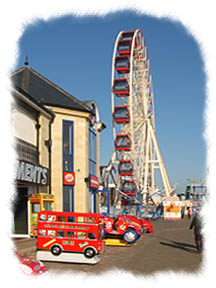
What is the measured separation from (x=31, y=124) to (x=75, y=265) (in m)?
7.04

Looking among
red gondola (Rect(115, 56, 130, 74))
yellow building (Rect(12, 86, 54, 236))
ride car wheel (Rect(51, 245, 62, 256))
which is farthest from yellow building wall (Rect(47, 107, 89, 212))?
red gondola (Rect(115, 56, 130, 74))

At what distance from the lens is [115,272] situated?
503cm

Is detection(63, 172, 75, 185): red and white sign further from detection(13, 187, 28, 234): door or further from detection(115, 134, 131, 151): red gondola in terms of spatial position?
detection(115, 134, 131, 151): red gondola

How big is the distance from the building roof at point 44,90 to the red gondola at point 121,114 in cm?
2941

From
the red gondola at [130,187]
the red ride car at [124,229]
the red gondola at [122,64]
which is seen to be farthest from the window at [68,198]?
the red gondola at [130,187]

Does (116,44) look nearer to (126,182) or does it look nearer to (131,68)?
(131,68)

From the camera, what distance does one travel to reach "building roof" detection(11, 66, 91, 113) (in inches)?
Answer: 710

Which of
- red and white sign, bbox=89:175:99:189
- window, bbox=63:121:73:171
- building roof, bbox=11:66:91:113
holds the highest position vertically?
building roof, bbox=11:66:91:113

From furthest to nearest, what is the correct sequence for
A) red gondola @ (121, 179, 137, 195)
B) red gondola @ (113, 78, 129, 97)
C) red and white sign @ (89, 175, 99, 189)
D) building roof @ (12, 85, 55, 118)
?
red gondola @ (121, 179, 137, 195) → red gondola @ (113, 78, 129, 97) → red and white sign @ (89, 175, 99, 189) → building roof @ (12, 85, 55, 118)

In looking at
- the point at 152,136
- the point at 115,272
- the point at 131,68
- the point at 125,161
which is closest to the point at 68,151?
the point at 115,272

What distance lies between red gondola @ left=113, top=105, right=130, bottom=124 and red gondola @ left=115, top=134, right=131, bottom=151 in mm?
2048

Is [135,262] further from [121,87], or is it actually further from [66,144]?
[121,87]

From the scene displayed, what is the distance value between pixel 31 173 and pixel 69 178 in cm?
458

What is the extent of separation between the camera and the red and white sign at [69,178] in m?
17.8
